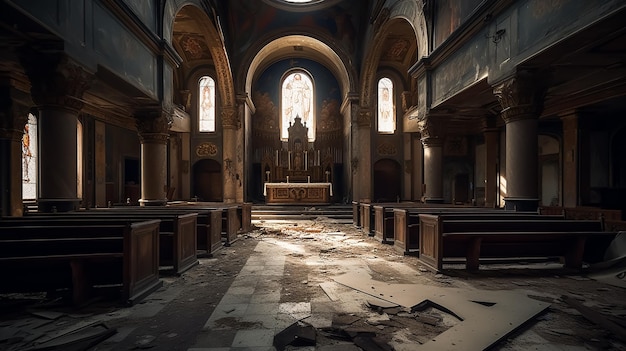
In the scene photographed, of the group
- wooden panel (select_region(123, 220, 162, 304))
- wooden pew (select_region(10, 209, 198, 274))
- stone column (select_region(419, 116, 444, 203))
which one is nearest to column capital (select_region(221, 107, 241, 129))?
stone column (select_region(419, 116, 444, 203))

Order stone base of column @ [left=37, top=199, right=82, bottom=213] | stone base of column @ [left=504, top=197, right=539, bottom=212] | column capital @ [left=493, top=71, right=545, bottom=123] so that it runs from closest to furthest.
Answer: stone base of column @ [left=37, top=199, right=82, bottom=213]
column capital @ [left=493, top=71, right=545, bottom=123]
stone base of column @ [left=504, top=197, right=539, bottom=212]

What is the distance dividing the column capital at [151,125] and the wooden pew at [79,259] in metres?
6.18

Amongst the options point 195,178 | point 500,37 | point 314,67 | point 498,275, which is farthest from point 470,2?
point 195,178

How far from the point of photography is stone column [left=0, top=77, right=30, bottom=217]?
9719 millimetres

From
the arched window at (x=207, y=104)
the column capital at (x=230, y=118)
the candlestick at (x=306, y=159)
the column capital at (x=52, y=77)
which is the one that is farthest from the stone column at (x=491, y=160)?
the arched window at (x=207, y=104)

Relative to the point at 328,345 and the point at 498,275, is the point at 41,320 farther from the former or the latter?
the point at 498,275

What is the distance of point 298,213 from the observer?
50.8ft

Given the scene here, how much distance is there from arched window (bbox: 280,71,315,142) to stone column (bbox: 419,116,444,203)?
11192mm

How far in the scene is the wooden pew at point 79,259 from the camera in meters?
4.00

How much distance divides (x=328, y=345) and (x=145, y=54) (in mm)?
8997

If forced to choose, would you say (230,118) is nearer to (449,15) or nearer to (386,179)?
(386,179)

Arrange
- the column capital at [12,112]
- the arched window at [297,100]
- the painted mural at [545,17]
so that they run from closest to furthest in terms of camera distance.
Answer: the painted mural at [545,17] < the column capital at [12,112] < the arched window at [297,100]

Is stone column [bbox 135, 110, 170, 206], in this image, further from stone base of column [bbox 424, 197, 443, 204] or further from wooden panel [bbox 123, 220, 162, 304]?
stone base of column [bbox 424, 197, 443, 204]

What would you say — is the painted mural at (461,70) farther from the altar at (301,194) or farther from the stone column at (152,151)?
the stone column at (152,151)
